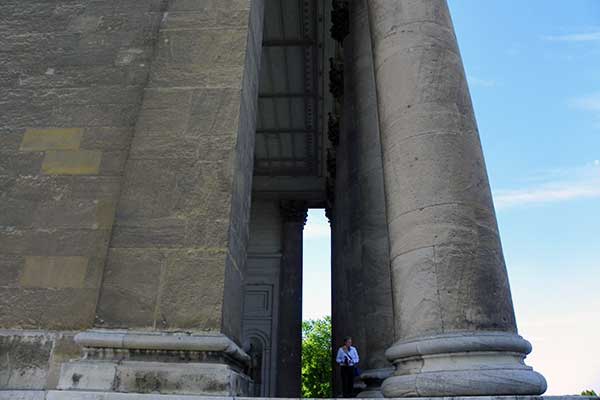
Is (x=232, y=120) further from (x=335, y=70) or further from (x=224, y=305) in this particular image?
(x=335, y=70)

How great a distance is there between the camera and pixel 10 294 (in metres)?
6.09

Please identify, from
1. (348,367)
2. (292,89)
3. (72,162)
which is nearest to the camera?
(72,162)

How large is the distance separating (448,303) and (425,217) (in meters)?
1.08

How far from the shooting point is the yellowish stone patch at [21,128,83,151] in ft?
23.1

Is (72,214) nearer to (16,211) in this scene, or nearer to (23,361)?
(16,211)

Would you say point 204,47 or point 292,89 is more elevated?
point 292,89

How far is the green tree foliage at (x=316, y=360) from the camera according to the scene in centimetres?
5045

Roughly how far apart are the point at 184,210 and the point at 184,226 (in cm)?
23

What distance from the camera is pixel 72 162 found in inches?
272

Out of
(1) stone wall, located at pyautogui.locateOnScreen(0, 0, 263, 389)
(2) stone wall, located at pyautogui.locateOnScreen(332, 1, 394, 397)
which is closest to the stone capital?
(2) stone wall, located at pyautogui.locateOnScreen(332, 1, 394, 397)

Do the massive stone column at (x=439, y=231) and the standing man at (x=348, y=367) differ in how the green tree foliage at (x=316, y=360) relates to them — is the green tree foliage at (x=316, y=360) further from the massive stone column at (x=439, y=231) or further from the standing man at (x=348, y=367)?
the massive stone column at (x=439, y=231)

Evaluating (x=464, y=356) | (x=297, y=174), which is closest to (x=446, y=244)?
(x=464, y=356)

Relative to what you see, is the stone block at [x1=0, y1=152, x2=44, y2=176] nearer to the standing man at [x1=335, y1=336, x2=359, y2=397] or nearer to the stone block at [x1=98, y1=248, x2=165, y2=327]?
the stone block at [x1=98, y1=248, x2=165, y2=327]

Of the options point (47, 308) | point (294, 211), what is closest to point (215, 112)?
point (47, 308)
